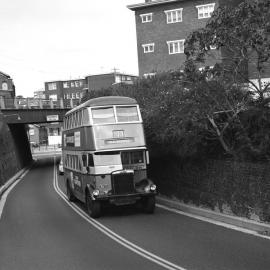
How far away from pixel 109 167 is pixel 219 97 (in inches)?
188

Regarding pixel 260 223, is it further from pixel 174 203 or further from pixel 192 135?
pixel 174 203

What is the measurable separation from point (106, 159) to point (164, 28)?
122 ft

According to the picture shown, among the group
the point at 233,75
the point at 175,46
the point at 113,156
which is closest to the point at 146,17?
the point at 175,46

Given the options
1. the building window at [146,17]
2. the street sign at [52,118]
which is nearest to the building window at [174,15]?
the building window at [146,17]

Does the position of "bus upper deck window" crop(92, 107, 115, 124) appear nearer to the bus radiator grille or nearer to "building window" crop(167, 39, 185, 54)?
the bus radiator grille

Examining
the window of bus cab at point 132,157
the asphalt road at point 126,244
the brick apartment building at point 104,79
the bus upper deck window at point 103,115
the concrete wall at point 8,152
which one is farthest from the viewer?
the brick apartment building at point 104,79

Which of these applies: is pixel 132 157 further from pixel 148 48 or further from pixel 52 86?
pixel 52 86

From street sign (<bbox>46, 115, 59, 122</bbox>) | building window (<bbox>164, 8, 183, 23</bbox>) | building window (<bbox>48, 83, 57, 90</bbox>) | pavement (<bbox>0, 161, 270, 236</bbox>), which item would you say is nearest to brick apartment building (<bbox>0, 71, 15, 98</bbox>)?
street sign (<bbox>46, 115, 59, 122</bbox>)

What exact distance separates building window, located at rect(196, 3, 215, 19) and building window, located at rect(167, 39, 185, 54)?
10.6ft

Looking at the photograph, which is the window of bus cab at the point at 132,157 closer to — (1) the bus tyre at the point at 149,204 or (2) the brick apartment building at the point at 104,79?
(1) the bus tyre at the point at 149,204

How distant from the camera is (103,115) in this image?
1897 centimetres

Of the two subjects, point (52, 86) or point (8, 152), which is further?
point (52, 86)

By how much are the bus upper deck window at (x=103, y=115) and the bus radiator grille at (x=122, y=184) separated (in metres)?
2.15

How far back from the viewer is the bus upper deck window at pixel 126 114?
19078mm
